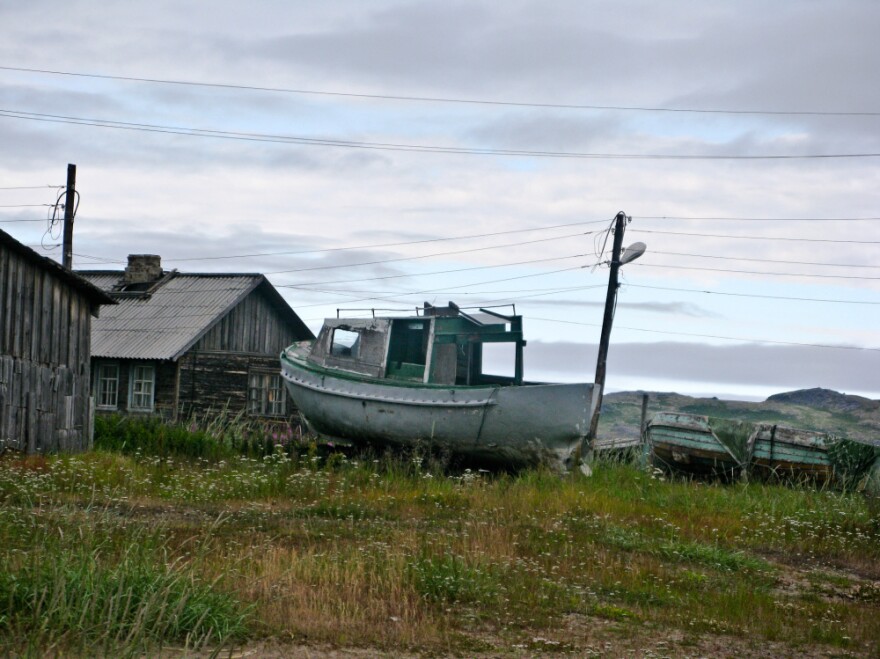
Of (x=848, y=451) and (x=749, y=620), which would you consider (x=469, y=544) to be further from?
(x=848, y=451)

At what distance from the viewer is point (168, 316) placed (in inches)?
1070

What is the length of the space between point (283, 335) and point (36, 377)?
467 inches

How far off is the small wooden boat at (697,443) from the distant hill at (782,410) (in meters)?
17.7

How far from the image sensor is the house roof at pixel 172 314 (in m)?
25.7

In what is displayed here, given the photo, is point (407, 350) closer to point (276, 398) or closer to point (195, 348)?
point (195, 348)

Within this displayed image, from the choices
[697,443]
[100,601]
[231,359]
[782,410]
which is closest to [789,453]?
[697,443]

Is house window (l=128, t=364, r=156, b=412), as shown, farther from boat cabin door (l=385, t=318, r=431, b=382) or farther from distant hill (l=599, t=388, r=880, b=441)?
distant hill (l=599, t=388, r=880, b=441)

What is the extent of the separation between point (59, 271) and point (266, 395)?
10.1 meters

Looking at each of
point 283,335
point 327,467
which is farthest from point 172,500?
point 283,335

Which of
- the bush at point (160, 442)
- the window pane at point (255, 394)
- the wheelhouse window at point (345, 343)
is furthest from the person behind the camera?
the window pane at point (255, 394)

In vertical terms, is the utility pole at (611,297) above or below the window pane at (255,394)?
above

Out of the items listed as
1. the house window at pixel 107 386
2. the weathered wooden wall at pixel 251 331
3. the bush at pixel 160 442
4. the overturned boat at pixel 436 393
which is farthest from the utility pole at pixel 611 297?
the house window at pixel 107 386

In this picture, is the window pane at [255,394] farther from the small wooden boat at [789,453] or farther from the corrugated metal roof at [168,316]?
the small wooden boat at [789,453]

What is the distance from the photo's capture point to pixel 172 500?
12.6 metres
